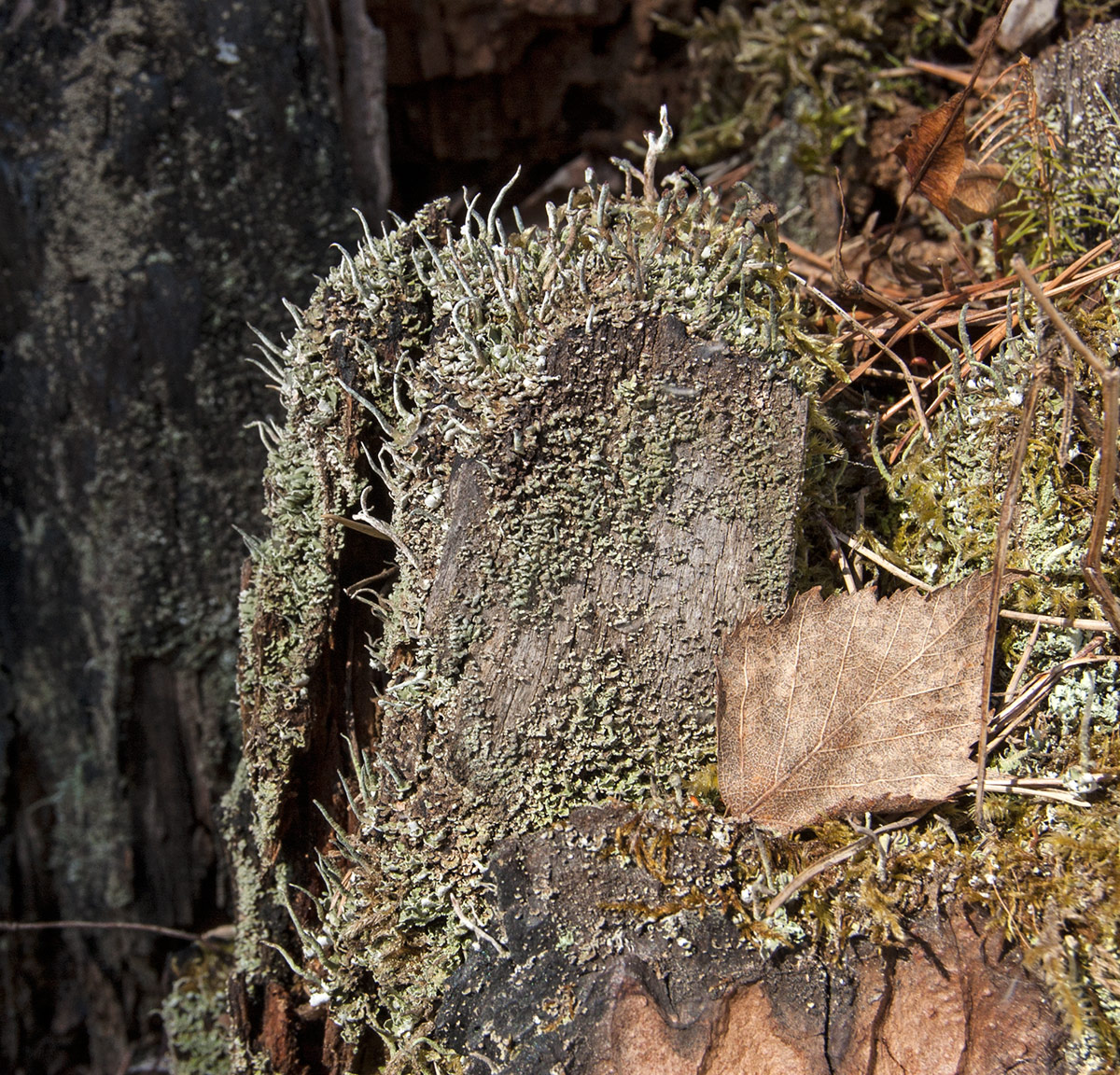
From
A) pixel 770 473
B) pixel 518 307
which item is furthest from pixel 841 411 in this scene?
pixel 518 307

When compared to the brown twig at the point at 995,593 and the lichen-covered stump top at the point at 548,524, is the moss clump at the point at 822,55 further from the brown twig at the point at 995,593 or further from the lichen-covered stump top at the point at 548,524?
the brown twig at the point at 995,593

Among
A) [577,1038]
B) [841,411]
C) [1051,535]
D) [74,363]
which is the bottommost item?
[577,1038]

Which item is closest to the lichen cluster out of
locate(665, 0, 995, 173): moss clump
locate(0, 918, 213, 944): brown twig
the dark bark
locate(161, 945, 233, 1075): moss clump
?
locate(0, 918, 213, 944): brown twig

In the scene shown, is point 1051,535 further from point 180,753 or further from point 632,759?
point 180,753

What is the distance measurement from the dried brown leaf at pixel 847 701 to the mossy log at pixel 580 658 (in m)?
0.06

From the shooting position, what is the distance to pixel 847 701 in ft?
4.08

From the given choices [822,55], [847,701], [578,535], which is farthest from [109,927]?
[822,55]

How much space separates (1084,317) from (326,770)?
1489 mm

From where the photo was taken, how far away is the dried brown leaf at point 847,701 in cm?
121

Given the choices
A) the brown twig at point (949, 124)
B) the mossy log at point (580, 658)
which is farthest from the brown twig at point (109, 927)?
the brown twig at point (949, 124)

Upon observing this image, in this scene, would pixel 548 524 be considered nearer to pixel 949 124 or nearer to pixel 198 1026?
pixel 949 124

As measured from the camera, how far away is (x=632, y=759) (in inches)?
50.9

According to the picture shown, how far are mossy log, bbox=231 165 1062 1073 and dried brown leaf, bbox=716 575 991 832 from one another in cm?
6

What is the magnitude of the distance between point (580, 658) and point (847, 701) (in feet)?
1.30
